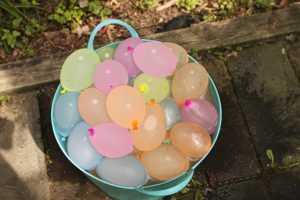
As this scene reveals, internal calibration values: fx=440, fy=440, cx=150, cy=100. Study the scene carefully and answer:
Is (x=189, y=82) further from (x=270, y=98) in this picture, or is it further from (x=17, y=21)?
(x=17, y=21)

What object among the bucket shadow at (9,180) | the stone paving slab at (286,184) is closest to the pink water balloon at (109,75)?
the bucket shadow at (9,180)

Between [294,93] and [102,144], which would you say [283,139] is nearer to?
[294,93]

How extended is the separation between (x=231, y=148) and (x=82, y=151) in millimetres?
696

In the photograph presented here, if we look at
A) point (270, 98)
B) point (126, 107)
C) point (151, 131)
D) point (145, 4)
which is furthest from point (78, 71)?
point (270, 98)

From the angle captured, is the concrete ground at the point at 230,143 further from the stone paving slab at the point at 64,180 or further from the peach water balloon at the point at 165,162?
the peach water balloon at the point at 165,162

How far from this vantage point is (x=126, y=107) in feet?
4.54

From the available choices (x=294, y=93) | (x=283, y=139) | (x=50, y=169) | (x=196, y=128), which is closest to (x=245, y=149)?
(x=283, y=139)

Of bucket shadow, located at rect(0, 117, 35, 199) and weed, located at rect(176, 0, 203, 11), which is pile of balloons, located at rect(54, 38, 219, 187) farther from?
weed, located at rect(176, 0, 203, 11)

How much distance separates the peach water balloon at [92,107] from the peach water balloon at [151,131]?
0.38 ft

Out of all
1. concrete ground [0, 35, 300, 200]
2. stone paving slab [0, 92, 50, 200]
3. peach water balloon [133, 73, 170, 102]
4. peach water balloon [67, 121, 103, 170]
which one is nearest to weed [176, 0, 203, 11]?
concrete ground [0, 35, 300, 200]

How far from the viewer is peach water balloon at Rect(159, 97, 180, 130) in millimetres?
A: 1491

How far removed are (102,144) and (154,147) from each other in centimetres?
17

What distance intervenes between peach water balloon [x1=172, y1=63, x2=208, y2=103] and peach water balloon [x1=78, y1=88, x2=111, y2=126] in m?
0.25

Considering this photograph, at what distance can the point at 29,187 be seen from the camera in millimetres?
1708
